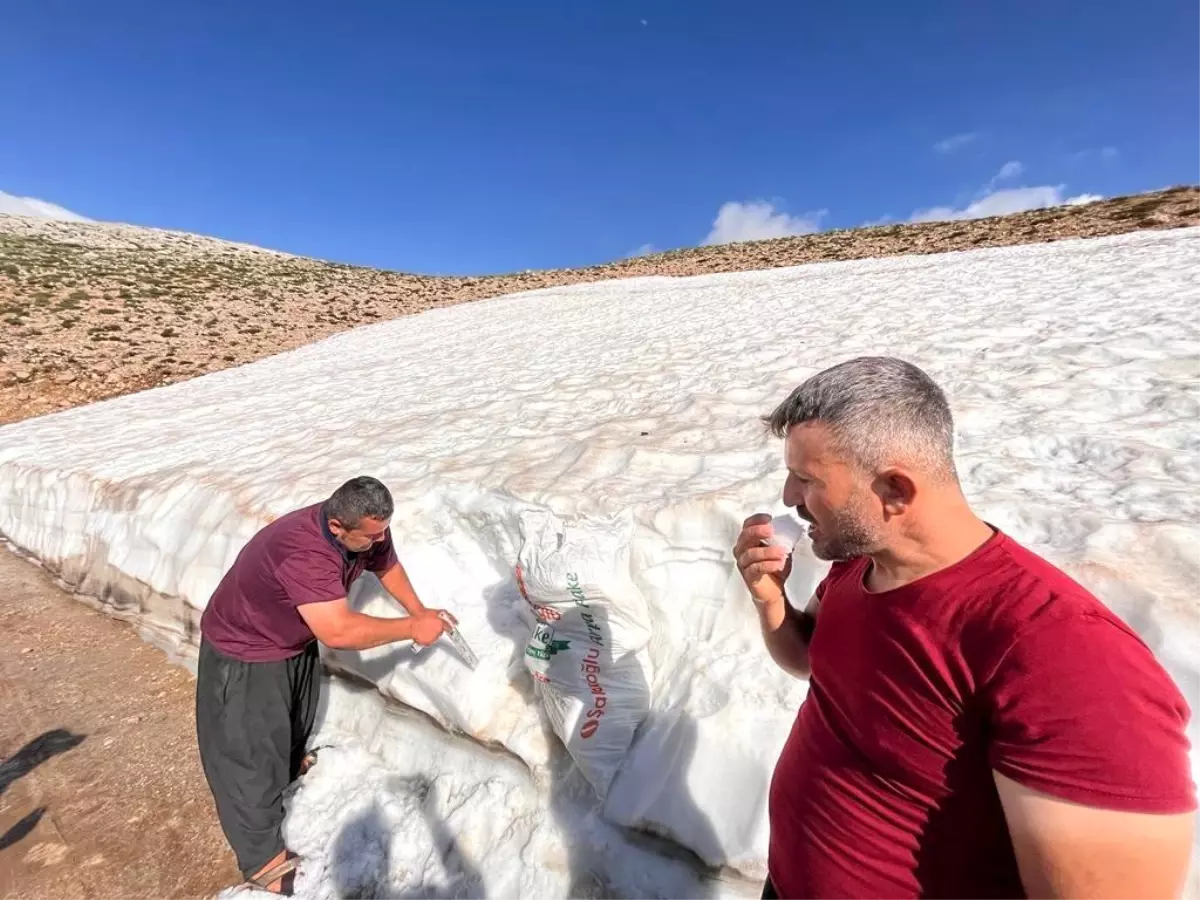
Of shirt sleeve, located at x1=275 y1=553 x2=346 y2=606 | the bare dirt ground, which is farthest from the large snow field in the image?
shirt sleeve, located at x1=275 y1=553 x2=346 y2=606

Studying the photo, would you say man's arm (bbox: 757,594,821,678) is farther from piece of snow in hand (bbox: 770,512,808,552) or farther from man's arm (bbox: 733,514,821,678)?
piece of snow in hand (bbox: 770,512,808,552)

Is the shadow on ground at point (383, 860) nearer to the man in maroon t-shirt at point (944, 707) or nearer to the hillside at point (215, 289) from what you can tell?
the man in maroon t-shirt at point (944, 707)

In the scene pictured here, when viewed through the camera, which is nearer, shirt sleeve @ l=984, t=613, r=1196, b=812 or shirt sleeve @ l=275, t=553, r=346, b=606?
shirt sleeve @ l=984, t=613, r=1196, b=812

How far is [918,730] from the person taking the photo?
1296 mm

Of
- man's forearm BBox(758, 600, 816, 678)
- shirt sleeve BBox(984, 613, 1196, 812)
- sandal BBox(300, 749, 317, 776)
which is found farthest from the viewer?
sandal BBox(300, 749, 317, 776)

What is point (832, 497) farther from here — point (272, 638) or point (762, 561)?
point (272, 638)

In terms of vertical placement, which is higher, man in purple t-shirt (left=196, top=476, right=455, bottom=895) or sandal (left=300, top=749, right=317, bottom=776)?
man in purple t-shirt (left=196, top=476, right=455, bottom=895)

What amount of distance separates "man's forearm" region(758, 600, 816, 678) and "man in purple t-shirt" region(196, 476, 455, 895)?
1957mm

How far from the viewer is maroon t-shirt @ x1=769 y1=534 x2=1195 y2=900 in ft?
3.28

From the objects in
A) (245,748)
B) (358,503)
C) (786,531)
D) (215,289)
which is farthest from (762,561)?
(215,289)

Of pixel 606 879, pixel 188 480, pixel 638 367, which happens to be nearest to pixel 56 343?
pixel 188 480

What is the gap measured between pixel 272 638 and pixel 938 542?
3138 millimetres

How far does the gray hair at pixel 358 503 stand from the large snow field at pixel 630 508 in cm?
88

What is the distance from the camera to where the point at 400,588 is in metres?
3.62
